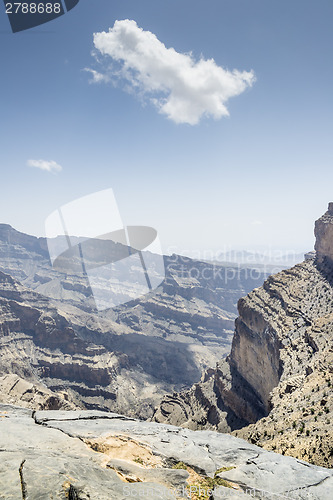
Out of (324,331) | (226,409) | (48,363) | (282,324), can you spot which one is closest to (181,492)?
(324,331)

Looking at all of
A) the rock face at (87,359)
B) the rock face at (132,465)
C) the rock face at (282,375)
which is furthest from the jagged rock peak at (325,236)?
the rock face at (87,359)

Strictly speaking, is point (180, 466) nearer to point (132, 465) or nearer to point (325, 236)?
point (132, 465)

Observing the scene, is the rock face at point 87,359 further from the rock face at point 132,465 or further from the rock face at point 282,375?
the rock face at point 132,465

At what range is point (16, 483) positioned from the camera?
21.8ft

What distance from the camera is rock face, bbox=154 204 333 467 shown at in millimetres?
19984

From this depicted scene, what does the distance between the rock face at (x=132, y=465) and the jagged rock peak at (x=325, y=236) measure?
166ft

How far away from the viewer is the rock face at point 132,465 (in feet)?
23.5

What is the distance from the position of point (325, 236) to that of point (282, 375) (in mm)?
35248

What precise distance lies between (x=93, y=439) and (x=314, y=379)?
74.8 ft

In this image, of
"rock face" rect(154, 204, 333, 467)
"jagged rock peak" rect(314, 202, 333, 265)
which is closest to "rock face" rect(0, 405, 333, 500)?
"rock face" rect(154, 204, 333, 467)

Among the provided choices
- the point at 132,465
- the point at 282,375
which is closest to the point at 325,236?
the point at 282,375

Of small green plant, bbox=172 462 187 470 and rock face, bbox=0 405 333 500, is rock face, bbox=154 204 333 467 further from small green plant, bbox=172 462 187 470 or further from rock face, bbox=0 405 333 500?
small green plant, bbox=172 462 187 470

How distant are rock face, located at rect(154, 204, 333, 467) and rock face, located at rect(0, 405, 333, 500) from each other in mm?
5534

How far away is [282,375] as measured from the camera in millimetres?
32625
